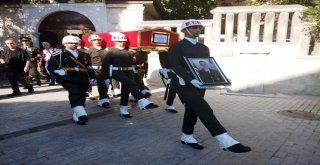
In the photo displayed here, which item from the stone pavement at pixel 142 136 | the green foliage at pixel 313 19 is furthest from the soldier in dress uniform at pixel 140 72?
the green foliage at pixel 313 19

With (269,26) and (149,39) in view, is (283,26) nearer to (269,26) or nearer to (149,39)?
(269,26)

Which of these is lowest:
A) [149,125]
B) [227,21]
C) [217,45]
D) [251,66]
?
[149,125]

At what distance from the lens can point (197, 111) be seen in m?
3.96

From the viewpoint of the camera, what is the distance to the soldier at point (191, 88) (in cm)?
383

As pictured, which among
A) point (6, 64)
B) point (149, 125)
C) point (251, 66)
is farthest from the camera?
point (251, 66)

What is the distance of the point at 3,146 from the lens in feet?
14.2

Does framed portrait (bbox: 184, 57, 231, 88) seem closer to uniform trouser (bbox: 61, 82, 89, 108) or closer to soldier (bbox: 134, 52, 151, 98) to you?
uniform trouser (bbox: 61, 82, 89, 108)

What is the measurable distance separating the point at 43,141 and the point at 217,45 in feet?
24.7

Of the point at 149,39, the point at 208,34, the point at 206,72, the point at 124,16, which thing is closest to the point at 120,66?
the point at 149,39

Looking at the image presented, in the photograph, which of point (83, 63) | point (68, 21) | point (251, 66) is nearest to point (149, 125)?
point (83, 63)

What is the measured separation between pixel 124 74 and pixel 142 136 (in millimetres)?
1816

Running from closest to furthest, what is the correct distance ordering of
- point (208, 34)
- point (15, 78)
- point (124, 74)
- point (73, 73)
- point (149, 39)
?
point (73, 73) → point (124, 74) → point (149, 39) → point (15, 78) → point (208, 34)

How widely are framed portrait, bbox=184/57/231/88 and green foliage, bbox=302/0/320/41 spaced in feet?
19.8

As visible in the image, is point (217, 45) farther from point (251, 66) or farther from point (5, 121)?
point (5, 121)
